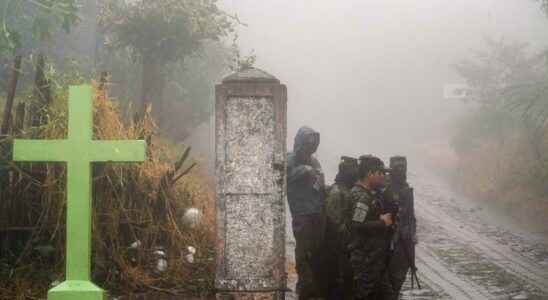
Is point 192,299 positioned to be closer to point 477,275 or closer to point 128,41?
point 477,275

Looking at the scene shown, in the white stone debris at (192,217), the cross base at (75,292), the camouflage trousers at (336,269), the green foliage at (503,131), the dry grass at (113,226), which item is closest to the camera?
the cross base at (75,292)

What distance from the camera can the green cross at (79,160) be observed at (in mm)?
3717

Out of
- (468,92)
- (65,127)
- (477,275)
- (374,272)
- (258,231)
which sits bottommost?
(477,275)

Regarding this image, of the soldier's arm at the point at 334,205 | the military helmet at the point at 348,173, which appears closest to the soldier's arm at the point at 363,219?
the soldier's arm at the point at 334,205

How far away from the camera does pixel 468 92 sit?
2275 cm

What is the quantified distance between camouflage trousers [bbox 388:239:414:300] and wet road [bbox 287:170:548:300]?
3.75 ft

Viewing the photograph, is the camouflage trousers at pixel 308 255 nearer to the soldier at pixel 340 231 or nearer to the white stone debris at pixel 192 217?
the soldier at pixel 340 231

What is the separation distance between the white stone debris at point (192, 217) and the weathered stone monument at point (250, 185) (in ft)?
5.26

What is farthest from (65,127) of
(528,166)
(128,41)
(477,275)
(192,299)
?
(528,166)

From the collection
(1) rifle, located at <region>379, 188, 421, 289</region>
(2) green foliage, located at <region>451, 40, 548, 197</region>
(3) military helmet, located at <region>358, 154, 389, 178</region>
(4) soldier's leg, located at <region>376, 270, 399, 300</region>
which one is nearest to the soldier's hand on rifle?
(1) rifle, located at <region>379, 188, 421, 289</region>

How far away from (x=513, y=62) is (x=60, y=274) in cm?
1830

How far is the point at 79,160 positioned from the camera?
390 cm

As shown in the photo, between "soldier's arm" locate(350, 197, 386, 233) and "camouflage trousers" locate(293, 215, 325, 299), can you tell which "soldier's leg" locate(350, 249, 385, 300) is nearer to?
"soldier's arm" locate(350, 197, 386, 233)

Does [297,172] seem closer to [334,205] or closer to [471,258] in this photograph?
[334,205]
